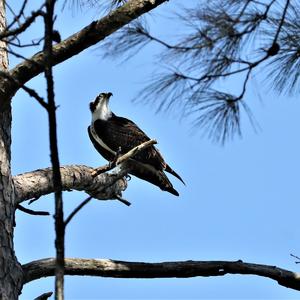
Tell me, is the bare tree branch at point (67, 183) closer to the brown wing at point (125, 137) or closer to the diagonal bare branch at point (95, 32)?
the diagonal bare branch at point (95, 32)

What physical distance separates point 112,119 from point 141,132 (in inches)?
14.5

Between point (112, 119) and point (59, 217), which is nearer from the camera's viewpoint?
point (59, 217)

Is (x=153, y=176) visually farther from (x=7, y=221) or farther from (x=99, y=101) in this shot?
(x=7, y=221)

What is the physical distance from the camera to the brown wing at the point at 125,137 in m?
6.04

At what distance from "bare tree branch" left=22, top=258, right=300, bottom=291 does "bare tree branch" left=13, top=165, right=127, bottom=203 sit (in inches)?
15.3

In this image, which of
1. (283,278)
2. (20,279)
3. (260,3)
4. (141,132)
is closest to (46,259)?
(20,279)

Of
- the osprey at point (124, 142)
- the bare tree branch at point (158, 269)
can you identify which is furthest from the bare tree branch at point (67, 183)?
the osprey at point (124, 142)

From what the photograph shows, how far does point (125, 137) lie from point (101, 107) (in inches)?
23.9

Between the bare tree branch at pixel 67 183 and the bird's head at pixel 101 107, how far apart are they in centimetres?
148

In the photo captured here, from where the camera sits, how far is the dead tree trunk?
3754 mm

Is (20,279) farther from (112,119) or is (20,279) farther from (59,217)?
(112,119)

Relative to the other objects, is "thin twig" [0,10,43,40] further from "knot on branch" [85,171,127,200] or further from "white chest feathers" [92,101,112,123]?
"white chest feathers" [92,101,112,123]

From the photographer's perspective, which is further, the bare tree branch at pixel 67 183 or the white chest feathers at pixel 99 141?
the white chest feathers at pixel 99 141

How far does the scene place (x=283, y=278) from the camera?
434cm
